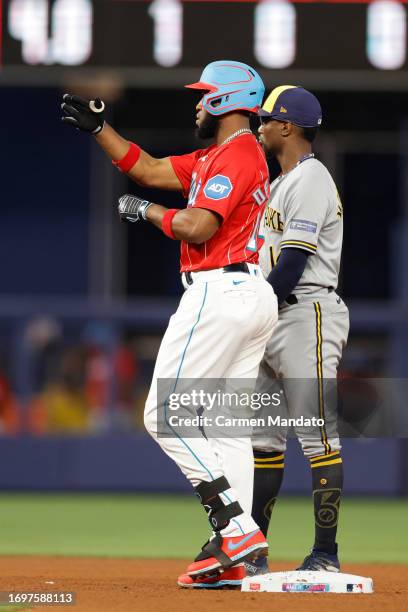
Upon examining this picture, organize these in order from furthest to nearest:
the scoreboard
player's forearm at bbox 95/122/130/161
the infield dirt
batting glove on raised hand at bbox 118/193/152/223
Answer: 1. the scoreboard
2. player's forearm at bbox 95/122/130/161
3. batting glove on raised hand at bbox 118/193/152/223
4. the infield dirt

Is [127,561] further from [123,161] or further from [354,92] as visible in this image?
[354,92]

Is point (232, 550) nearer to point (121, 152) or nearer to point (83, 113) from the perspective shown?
point (121, 152)

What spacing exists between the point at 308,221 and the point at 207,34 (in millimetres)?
2838

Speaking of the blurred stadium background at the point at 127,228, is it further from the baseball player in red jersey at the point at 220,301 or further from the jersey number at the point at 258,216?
the jersey number at the point at 258,216

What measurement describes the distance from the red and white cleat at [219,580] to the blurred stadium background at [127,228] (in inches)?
78.4

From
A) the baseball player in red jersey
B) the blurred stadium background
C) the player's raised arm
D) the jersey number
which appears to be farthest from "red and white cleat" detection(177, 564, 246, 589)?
the blurred stadium background

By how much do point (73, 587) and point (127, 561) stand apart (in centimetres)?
125

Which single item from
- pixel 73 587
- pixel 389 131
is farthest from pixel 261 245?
pixel 389 131

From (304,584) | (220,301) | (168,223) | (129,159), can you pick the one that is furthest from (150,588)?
(129,159)

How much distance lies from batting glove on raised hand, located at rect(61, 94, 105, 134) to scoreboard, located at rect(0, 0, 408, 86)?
261 centimetres

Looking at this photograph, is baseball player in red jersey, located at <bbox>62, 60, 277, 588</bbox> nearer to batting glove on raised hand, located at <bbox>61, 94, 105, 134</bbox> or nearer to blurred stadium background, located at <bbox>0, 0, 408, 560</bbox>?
batting glove on raised hand, located at <bbox>61, 94, 105, 134</bbox>

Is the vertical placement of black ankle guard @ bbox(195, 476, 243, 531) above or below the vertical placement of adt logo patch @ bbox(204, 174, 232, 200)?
below

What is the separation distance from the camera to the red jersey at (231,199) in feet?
14.4

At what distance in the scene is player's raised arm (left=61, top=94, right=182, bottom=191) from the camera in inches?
181
